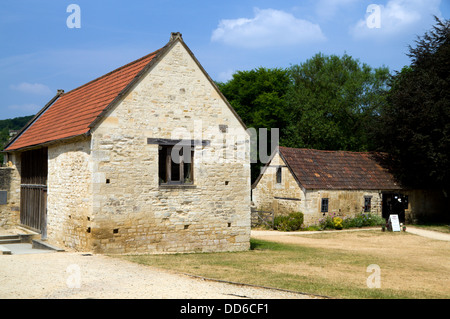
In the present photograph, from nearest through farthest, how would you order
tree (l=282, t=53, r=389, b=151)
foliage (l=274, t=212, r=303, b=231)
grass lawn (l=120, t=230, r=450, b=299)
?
grass lawn (l=120, t=230, r=450, b=299), foliage (l=274, t=212, r=303, b=231), tree (l=282, t=53, r=389, b=151)

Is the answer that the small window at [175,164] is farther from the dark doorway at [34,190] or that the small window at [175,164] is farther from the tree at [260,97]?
the tree at [260,97]

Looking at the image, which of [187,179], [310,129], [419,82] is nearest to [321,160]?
[419,82]

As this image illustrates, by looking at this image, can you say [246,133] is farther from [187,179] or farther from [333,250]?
[333,250]

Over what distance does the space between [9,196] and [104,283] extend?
14.3 meters

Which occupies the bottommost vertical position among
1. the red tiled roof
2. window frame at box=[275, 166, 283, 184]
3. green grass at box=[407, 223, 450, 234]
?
green grass at box=[407, 223, 450, 234]

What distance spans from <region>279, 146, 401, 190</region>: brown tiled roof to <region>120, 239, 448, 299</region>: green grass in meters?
10.4

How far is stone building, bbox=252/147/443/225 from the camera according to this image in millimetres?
26547

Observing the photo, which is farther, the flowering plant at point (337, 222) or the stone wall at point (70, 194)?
the flowering plant at point (337, 222)

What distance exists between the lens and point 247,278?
10.0 m

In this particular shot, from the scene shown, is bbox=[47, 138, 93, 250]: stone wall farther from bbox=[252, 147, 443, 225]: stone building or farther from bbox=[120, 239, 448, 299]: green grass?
bbox=[252, 147, 443, 225]: stone building

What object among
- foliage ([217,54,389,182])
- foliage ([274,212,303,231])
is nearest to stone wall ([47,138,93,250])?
foliage ([274,212,303,231])

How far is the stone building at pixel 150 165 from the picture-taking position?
1377 cm

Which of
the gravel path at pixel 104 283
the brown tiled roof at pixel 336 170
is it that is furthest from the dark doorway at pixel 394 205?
the gravel path at pixel 104 283

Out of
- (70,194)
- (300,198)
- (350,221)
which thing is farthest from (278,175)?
(70,194)
